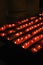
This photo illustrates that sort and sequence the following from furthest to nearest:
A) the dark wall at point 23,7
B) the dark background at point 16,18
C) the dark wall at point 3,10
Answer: the dark wall at point 23,7 < the dark wall at point 3,10 < the dark background at point 16,18

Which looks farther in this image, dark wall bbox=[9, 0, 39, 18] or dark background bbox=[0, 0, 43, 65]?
dark wall bbox=[9, 0, 39, 18]

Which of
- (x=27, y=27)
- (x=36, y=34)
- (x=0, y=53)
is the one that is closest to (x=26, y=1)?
(x=27, y=27)

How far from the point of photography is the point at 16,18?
4.43ft

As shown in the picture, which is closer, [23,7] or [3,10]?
[3,10]

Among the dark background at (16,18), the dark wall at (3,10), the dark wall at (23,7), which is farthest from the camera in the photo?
the dark wall at (23,7)

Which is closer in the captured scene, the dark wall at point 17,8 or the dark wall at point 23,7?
the dark wall at point 17,8

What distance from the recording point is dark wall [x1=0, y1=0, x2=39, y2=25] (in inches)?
48.7

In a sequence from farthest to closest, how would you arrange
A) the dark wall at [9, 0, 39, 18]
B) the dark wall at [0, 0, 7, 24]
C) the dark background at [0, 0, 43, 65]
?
the dark wall at [9, 0, 39, 18]
the dark wall at [0, 0, 7, 24]
the dark background at [0, 0, 43, 65]

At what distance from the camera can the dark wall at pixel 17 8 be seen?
48.7 inches

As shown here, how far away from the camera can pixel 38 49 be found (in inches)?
34.5

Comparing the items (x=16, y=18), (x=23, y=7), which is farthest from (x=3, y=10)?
(x=23, y=7)

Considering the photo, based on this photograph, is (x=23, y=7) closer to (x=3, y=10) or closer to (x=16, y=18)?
(x=16, y=18)

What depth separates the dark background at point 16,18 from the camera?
824 mm

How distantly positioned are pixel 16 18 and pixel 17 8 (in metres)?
0.09
